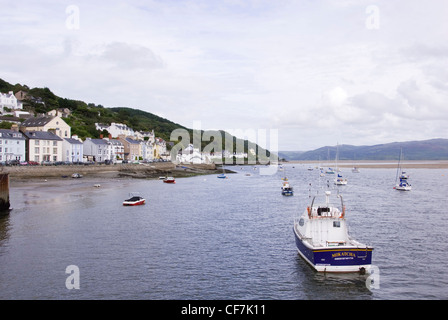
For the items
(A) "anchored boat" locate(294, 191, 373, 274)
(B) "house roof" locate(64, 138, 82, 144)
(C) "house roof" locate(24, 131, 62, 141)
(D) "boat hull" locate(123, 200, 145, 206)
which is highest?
(C) "house roof" locate(24, 131, 62, 141)

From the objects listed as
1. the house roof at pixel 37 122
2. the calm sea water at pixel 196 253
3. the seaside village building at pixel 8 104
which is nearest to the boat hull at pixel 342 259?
the calm sea water at pixel 196 253

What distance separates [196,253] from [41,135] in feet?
249

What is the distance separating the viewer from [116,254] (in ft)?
78.7

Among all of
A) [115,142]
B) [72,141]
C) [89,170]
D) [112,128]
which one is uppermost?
[112,128]

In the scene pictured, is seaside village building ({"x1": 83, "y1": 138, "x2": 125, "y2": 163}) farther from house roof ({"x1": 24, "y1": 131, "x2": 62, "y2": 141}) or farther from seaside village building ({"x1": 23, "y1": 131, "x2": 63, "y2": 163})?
house roof ({"x1": 24, "y1": 131, "x2": 62, "y2": 141})

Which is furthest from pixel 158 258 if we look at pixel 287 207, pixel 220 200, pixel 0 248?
pixel 220 200

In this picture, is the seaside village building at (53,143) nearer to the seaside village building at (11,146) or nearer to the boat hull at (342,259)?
the seaside village building at (11,146)

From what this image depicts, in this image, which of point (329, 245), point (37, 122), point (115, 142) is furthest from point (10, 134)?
point (329, 245)

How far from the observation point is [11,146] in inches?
3063

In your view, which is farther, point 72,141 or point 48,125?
point 72,141

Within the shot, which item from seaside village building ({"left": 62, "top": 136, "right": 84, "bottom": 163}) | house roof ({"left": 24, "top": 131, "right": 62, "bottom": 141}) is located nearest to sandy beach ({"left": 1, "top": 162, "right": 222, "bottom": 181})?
seaside village building ({"left": 62, "top": 136, "right": 84, "bottom": 163})

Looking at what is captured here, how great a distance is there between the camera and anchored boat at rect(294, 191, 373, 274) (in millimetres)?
20047

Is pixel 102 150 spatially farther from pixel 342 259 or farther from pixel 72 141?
pixel 342 259

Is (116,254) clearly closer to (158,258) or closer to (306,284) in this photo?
(158,258)
